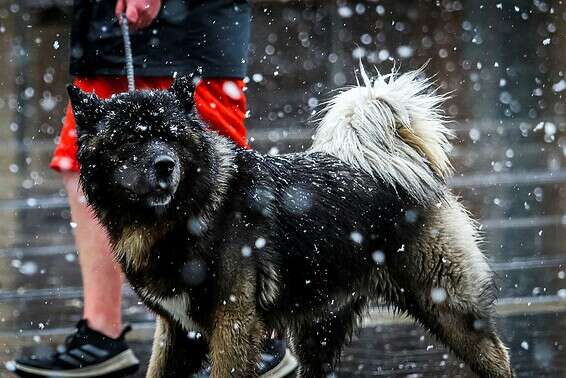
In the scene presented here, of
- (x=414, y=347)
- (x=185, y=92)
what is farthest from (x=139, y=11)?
(x=414, y=347)

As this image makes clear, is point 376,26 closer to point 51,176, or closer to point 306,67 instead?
point 306,67

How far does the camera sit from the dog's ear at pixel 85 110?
3924mm

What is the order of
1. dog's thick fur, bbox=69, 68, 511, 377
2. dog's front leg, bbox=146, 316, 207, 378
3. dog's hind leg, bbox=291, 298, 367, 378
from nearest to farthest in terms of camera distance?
1. dog's thick fur, bbox=69, 68, 511, 377
2. dog's front leg, bbox=146, 316, 207, 378
3. dog's hind leg, bbox=291, 298, 367, 378

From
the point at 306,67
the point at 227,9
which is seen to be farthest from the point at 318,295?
the point at 306,67

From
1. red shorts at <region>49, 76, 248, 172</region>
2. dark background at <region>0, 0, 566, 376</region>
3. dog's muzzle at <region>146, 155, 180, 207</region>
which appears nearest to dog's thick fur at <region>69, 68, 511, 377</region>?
dog's muzzle at <region>146, 155, 180, 207</region>

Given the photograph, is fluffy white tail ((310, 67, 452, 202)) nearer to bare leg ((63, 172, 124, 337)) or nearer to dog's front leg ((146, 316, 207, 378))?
dog's front leg ((146, 316, 207, 378))

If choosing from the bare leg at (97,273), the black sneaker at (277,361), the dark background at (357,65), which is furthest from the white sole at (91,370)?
Result: the dark background at (357,65)

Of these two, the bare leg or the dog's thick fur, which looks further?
the bare leg

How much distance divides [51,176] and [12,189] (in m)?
0.61

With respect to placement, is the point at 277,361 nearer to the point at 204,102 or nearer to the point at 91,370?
the point at 91,370

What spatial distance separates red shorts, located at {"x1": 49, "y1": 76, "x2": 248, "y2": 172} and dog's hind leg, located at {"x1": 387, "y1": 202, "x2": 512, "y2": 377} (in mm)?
890

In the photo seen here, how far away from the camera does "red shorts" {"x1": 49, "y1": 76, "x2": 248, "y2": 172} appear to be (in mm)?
4809

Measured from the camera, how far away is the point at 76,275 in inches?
299

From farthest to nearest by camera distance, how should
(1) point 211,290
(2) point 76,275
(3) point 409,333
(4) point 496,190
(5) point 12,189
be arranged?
(5) point 12,189 < (4) point 496,190 < (2) point 76,275 < (3) point 409,333 < (1) point 211,290
